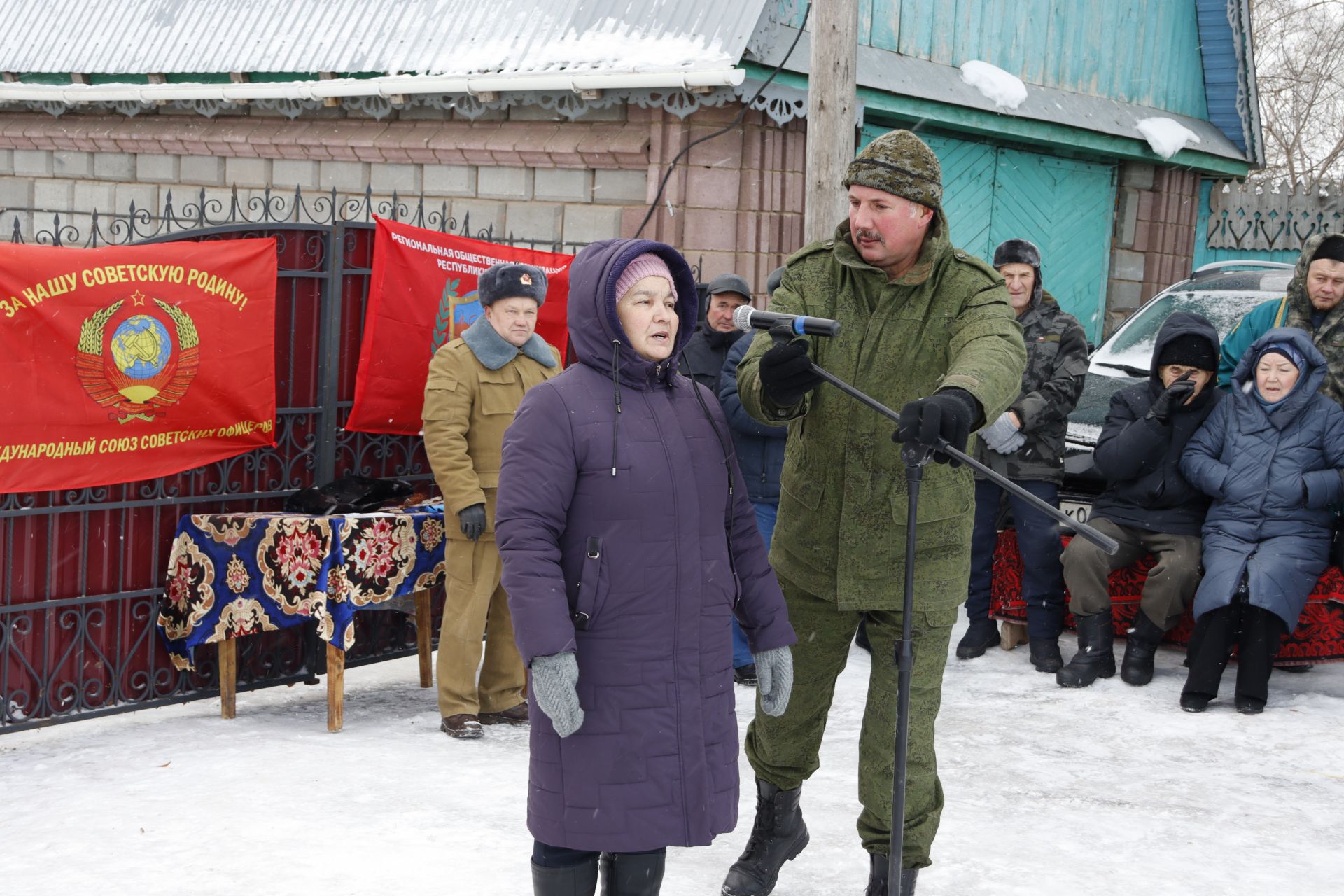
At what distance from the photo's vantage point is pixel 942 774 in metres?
5.51

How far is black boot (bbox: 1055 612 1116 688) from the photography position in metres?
6.97

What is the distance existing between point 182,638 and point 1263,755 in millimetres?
4448

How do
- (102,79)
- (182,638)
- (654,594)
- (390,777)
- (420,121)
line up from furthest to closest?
(102,79) < (420,121) < (182,638) < (390,777) < (654,594)

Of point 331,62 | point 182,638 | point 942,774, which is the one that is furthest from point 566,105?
point 942,774

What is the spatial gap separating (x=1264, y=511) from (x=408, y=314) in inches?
159

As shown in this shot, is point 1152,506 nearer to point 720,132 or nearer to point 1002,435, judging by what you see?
point 1002,435

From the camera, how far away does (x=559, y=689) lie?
125 inches

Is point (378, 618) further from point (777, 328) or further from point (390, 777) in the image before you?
point (777, 328)

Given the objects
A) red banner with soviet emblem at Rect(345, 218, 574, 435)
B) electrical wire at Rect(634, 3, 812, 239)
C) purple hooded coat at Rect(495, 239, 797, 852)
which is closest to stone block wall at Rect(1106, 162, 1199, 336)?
electrical wire at Rect(634, 3, 812, 239)

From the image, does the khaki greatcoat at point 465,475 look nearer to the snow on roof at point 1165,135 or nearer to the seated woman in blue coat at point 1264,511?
the seated woman in blue coat at point 1264,511

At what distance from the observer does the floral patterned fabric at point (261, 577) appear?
5746 mm

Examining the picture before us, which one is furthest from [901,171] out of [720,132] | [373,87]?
[373,87]

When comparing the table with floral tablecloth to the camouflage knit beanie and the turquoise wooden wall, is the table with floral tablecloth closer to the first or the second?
the camouflage knit beanie

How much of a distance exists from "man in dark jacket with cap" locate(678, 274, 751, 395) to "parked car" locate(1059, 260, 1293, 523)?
205cm
